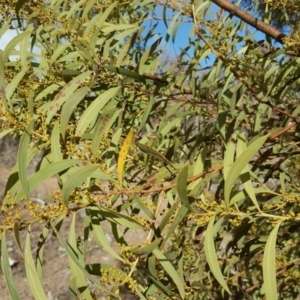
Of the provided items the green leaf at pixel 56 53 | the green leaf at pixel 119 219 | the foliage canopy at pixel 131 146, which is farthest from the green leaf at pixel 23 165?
the green leaf at pixel 56 53

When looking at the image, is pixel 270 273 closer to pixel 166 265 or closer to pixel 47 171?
pixel 166 265

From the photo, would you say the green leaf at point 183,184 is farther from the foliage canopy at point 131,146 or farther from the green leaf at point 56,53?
the green leaf at point 56,53

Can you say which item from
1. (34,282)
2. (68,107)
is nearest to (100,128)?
(68,107)

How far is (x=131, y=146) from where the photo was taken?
103 centimetres

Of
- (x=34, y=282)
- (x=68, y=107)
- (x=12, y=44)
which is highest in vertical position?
(x=12, y=44)

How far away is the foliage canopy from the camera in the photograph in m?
0.73

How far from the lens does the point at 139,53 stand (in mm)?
1433

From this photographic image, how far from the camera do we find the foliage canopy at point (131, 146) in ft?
2.39

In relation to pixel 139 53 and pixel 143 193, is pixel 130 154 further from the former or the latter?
pixel 139 53

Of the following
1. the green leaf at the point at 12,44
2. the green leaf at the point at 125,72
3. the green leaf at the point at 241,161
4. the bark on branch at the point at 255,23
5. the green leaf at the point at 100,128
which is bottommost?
the green leaf at the point at 241,161

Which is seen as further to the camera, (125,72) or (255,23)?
(255,23)

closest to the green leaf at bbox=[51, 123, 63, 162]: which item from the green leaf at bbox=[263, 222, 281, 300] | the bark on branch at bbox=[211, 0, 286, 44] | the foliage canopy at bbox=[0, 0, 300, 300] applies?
the foliage canopy at bbox=[0, 0, 300, 300]

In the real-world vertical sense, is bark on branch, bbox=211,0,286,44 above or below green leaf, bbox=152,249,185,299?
above

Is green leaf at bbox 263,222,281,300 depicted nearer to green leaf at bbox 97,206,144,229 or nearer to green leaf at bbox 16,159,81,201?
green leaf at bbox 97,206,144,229
